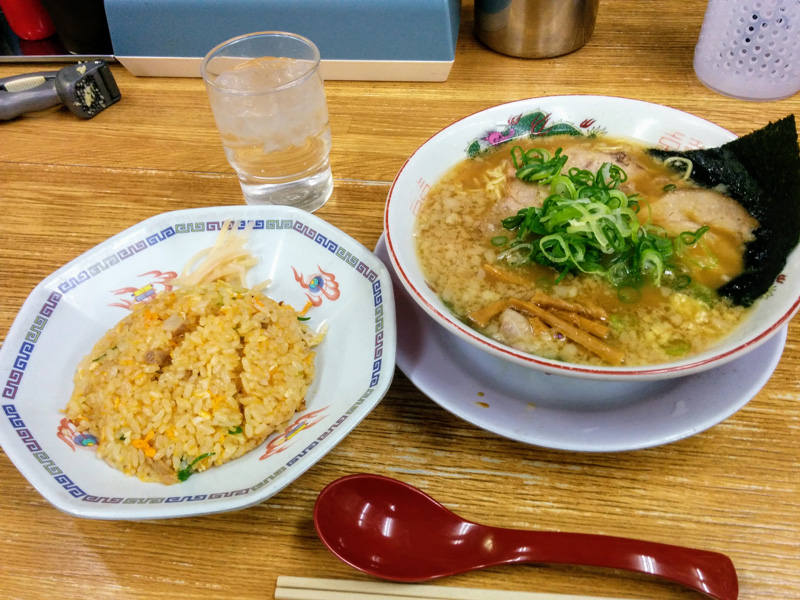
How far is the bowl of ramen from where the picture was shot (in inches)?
47.1

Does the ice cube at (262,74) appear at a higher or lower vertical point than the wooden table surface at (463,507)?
higher

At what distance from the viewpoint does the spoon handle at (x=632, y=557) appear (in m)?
0.98

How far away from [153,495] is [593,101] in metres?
1.48

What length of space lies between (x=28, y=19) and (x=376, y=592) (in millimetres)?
2873

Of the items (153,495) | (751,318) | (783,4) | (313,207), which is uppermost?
(783,4)

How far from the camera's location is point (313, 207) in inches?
74.2

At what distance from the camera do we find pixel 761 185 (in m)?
1.46

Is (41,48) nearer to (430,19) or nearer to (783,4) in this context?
(430,19)

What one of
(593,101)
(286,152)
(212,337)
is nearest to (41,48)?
(286,152)

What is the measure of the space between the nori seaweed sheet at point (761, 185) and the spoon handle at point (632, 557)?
542 mm

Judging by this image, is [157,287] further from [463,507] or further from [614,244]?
[614,244]

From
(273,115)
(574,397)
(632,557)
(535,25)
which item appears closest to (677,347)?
(574,397)

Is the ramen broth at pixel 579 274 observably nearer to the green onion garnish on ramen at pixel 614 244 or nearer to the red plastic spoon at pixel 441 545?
the green onion garnish on ramen at pixel 614 244

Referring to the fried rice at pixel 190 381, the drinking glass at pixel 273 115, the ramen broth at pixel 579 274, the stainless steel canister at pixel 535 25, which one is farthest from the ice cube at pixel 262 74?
the stainless steel canister at pixel 535 25
